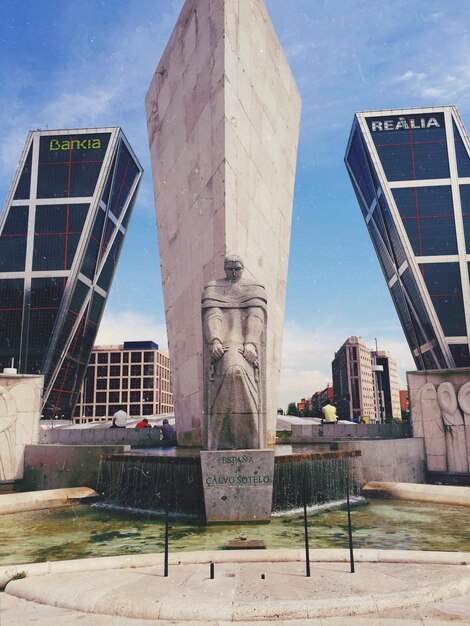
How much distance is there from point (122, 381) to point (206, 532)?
112374 mm

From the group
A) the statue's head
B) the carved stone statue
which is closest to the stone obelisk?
the statue's head

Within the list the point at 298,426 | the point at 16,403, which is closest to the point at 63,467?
the point at 16,403

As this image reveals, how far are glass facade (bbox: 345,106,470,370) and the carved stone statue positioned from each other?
53734mm

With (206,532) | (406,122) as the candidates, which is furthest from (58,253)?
(206,532)

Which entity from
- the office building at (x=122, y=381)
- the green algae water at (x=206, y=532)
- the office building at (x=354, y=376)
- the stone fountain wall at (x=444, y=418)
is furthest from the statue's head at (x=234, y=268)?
the office building at (x=354, y=376)

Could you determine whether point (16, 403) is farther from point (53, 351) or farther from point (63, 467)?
point (53, 351)

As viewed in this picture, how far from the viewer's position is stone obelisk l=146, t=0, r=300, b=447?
1202cm

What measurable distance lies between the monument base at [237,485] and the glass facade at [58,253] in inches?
2111

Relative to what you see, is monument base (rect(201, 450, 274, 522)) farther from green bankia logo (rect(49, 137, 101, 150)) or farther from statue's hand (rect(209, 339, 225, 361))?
green bankia logo (rect(49, 137, 101, 150))

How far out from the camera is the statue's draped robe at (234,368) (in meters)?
7.54

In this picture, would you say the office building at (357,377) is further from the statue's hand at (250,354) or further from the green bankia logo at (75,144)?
the statue's hand at (250,354)

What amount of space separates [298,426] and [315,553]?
43.7ft

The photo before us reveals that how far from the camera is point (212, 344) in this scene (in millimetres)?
7797

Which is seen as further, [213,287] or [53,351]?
[53,351]
